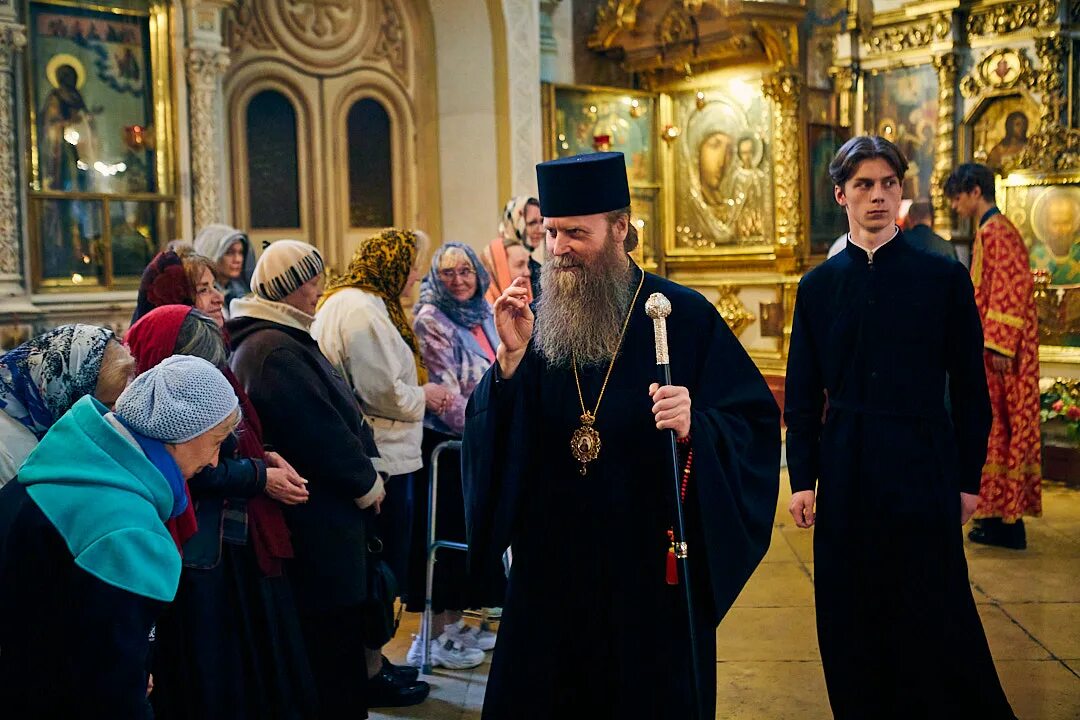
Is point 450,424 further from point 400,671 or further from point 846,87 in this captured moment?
point 846,87

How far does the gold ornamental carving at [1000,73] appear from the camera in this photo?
32.7 feet

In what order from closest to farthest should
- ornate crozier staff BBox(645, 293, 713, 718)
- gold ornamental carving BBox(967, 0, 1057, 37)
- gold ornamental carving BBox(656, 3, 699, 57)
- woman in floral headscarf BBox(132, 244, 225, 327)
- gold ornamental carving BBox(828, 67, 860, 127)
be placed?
ornate crozier staff BBox(645, 293, 713, 718), woman in floral headscarf BBox(132, 244, 225, 327), gold ornamental carving BBox(967, 0, 1057, 37), gold ornamental carving BBox(828, 67, 860, 127), gold ornamental carving BBox(656, 3, 699, 57)

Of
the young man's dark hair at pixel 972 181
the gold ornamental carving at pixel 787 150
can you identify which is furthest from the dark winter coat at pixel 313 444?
the gold ornamental carving at pixel 787 150

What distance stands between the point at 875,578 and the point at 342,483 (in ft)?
5.70

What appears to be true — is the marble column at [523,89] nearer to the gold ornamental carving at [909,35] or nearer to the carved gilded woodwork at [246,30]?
the carved gilded woodwork at [246,30]

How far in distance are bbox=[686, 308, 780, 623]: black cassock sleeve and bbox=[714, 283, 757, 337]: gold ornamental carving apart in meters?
9.25

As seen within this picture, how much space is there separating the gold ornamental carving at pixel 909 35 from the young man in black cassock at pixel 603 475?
27.9ft

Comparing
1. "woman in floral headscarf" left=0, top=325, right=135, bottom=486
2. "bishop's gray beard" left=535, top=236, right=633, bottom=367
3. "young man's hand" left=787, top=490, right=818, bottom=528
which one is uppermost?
"bishop's gray beard" left=535, top=236, right=633, bottom=367

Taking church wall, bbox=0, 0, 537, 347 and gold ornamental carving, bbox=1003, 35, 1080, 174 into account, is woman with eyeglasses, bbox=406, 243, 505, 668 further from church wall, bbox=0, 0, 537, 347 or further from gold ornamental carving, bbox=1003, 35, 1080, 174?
gold ornamental carving, bbox=1003, 35, 1080, 174

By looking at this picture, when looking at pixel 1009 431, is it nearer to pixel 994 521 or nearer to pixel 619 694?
pixel 994 521

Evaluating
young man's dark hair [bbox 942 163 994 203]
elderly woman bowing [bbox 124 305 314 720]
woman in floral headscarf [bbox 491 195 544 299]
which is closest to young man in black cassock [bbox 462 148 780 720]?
elderly woman bowing [bbox 124 305 314 720]

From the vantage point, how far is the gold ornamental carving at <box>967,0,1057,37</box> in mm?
9719

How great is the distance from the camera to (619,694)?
2877 millimetres

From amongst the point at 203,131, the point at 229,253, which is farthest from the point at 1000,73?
the point at 229,253
